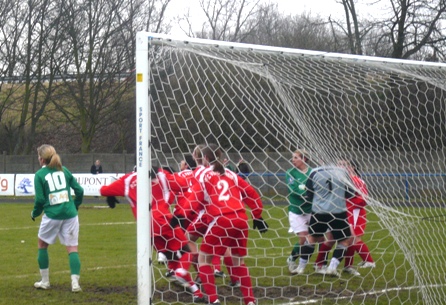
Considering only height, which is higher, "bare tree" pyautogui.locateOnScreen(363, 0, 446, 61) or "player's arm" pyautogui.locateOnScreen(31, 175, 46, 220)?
"bare tree" pyautogui.locateOnScreen(363, 0, 446, 61)

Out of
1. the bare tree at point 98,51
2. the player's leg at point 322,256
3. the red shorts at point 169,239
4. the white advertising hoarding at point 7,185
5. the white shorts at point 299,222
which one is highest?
the bare tree at point 98,51

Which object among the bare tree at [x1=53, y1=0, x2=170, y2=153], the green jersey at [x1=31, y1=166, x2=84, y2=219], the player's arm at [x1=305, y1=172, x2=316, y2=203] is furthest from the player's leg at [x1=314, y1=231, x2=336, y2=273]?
the bare tree at [x1=53, y1=0, x2=170, y2=153]

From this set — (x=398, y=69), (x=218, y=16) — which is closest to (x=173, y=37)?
(x=398, y=69)

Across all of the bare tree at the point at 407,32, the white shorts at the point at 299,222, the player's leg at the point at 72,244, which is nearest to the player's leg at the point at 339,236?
the white shorts at the point at 299,222

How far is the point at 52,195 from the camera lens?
841 centimetres

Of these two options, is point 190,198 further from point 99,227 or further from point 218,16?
point 218,16

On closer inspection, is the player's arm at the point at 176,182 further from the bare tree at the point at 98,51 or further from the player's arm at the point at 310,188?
the bare tree at the point at 98,51

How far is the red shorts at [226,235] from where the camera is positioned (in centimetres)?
716

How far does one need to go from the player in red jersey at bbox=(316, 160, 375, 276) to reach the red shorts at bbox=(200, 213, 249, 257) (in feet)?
5.24

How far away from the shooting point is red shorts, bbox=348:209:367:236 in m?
9.29

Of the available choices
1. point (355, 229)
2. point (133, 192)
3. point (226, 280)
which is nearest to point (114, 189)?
point (133, 192)

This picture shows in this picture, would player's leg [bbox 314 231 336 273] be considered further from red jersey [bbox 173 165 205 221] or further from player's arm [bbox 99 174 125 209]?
player's arm [bbox 99 174 125 209]

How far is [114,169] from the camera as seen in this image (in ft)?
113

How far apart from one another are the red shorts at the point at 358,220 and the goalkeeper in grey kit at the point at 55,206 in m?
3.38
